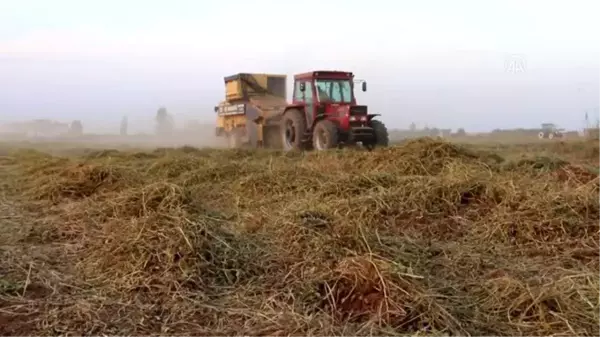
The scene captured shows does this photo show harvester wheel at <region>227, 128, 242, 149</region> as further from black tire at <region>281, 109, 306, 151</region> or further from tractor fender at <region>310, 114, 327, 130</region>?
tractor fender at <region>310, 114, 327, 130</region>

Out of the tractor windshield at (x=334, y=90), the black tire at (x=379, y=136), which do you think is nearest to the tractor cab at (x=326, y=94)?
the tractor windshield at (x=334, y=90)

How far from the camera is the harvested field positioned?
10.5 feet

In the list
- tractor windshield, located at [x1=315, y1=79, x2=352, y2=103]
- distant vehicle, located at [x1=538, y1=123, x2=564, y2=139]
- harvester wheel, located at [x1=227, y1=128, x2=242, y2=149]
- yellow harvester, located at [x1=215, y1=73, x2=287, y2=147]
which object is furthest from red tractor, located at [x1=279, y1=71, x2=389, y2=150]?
distant vehicle, located at [x1=538, y1=123, x2=564, y2=139]

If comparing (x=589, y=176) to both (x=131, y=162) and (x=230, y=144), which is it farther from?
(x=230, y=144)

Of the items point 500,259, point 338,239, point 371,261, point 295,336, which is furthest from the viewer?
point 500,259

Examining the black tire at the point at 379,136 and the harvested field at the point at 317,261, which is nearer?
Answer: the harvested field at the point at 317,261

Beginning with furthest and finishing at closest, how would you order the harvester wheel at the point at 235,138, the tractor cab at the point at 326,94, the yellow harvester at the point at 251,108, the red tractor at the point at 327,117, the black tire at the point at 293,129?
the harvester wheel at the point at 235,138 → the yellow harvester at the point at 251,108 → the black tire at the point at 293,129 → the tractor cab at the point at 326,94 → the red tractor at the point at 327,117

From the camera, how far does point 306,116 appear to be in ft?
52.6

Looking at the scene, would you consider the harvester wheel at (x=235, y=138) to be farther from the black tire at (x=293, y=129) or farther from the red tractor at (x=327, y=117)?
the black tire at (x=293, y=129)

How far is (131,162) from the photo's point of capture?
37.8 ft

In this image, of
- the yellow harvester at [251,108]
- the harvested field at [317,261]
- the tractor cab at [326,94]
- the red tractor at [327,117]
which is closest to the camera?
the harvested field at [317,261]

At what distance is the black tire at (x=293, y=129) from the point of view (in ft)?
52.1

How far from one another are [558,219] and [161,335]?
12.5 feet

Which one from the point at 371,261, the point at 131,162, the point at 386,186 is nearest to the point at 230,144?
the point at 131,162
